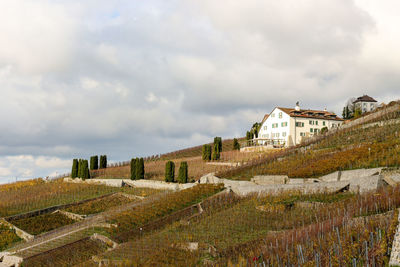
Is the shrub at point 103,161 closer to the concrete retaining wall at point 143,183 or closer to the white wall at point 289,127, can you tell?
the concrete retaining wall at point 143,183

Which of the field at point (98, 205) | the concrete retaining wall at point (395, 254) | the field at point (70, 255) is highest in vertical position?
the concrete retaining wall at point (395, 254)

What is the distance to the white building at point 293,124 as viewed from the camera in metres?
49.3

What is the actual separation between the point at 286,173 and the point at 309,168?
1755 mm

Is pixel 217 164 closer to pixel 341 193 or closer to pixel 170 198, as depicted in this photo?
pixel 170 198

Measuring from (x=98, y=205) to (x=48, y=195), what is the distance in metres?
6.97

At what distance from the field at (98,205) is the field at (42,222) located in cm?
Answer: 111

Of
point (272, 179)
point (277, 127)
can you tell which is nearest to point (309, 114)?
point (277, 127)

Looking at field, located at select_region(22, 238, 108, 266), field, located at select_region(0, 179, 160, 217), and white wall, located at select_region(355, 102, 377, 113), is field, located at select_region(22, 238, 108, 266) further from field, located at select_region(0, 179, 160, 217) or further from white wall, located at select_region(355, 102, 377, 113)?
white wall, located at select_region(355, 102, 377, 113)

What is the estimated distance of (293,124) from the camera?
162 ft

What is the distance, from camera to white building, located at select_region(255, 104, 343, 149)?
4934 cm

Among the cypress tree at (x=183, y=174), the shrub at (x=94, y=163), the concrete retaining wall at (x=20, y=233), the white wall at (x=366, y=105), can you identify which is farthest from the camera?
the white wall at (x=366, y=105)

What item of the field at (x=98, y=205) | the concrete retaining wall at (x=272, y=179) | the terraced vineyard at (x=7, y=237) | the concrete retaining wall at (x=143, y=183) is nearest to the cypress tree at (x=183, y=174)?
the concrete retaining wall at (x=143, y=183)

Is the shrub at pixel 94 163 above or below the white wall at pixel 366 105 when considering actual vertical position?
below

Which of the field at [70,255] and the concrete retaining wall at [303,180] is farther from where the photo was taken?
the concrete retaining wall at [303,180]
